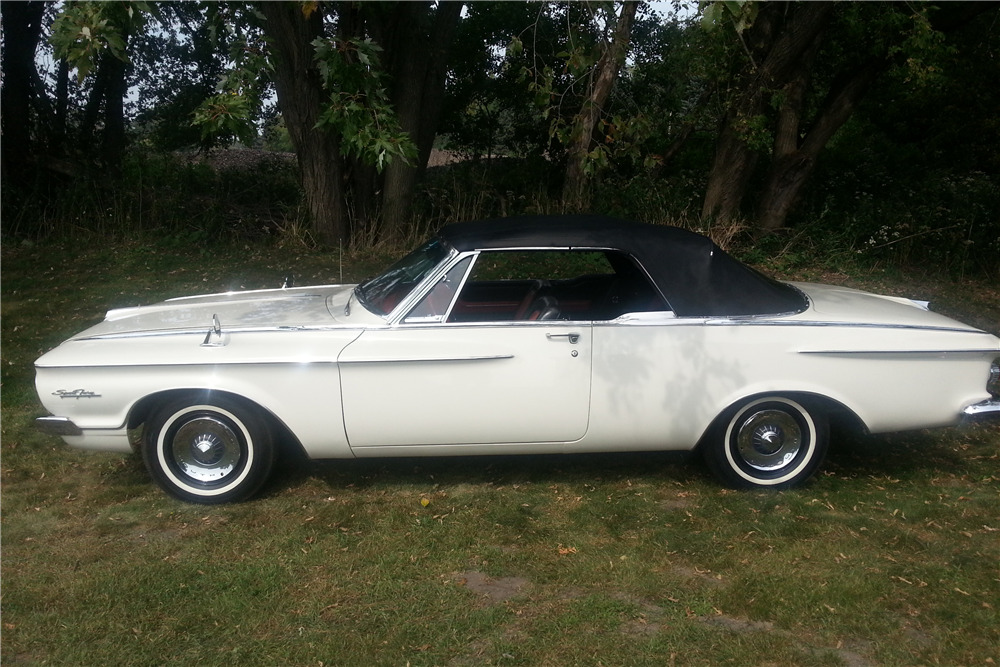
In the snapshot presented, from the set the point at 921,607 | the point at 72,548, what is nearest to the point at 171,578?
the point at 72,548

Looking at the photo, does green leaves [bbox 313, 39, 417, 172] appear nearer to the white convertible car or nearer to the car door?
the white convertible car

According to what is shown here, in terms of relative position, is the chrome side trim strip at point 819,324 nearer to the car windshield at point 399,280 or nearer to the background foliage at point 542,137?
the car windshield at point 399,280

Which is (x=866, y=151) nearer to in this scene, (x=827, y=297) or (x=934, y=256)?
(x=934, y=256)

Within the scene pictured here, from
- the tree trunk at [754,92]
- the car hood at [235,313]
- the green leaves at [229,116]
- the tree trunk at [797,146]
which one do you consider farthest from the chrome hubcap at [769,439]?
the tree trunk at [797,146]

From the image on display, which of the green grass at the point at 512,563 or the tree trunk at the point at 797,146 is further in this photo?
the tree trunk at the point at 797,146

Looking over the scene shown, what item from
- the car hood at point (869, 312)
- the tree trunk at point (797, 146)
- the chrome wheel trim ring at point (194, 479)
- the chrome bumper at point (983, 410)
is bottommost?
the chrome wheel trim ring at point (194, 479)

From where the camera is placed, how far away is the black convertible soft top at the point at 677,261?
16.1 feet

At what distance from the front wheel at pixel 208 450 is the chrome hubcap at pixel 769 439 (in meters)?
2.56

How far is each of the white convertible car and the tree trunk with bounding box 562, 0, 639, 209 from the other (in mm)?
2792

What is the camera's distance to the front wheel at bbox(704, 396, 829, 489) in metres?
4.91

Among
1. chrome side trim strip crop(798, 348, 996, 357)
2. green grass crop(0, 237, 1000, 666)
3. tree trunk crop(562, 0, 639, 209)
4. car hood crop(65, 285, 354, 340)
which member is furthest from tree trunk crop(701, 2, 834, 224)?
car hood crop(65, 285, 354, 340)

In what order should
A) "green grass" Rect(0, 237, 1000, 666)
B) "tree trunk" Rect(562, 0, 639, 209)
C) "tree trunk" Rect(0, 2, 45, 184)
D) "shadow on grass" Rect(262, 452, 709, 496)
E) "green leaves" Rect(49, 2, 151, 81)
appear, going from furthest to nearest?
"tree trunk" Rect(0, 2, 45, 184) < "tree trunk" Rect(562, 0, 639, 209) < "green leaves" Rect(49, 2, 151, 81) < "shadow on grass" Rect(262, 452, 709, 496) < "green grass" Rect(0, 237, 1000, 666)

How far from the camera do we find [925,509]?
4852mm

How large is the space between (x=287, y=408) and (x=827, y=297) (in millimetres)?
3194
